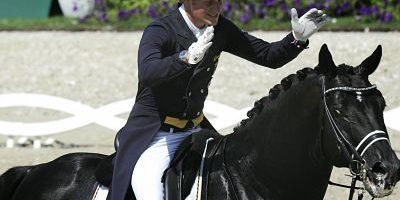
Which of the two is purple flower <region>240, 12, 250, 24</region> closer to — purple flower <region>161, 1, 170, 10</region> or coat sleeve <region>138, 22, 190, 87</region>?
purple flower <region>161, 1, 170, 10</region>

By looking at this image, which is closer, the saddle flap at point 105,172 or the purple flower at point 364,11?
the saddle flap at point 105,172

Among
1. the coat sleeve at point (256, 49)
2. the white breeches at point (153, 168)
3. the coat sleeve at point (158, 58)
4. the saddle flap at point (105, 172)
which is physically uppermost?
the coat sleeve at point (158, 58)

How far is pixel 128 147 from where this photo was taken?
406cm

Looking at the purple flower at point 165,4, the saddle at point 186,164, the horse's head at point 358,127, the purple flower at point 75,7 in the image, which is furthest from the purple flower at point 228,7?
the horse's head at point 358,127

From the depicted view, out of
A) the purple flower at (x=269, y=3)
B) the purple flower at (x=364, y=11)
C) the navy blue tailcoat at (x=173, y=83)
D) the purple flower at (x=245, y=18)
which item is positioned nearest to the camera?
the navy blue tailcoat at (x=173, y=83)

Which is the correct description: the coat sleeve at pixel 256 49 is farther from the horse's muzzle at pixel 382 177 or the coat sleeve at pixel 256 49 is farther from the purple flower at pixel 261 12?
the purple flower at pixel 261 12

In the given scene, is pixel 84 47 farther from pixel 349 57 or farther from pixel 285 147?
pixel 285 147

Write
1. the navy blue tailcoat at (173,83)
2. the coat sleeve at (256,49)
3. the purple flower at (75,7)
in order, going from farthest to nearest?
the purple flower at (75,7) → the coat sleeve at (256,49) → the navy blue tailcoat at (173,83)

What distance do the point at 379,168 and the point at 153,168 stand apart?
114 centimetres

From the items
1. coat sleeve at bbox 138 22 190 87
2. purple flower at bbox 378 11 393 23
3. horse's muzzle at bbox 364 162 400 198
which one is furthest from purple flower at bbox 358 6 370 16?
horse's muzzle at bbox 364 162 400 198

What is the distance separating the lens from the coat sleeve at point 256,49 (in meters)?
4.16

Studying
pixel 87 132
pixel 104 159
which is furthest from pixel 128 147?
pixel 87 132

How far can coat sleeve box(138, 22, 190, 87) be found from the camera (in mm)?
3547

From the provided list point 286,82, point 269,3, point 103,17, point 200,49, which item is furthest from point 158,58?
point 103,17
